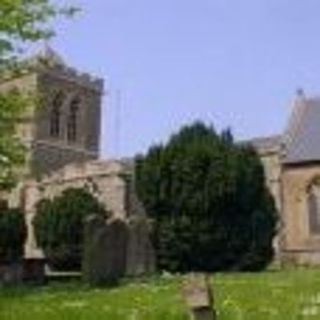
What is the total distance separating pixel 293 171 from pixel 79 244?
1451 cm

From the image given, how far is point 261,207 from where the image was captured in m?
37.2

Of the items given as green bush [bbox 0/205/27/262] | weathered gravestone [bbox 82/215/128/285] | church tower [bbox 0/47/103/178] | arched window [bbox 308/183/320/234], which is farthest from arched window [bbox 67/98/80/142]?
weathered gravestone [bbox 82/215/128/285]

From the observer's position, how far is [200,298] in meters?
7.80

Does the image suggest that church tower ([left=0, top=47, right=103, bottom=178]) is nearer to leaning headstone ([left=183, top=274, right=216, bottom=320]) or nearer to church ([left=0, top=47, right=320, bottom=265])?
church ([left=0, top=47, right=320, bottom=265])

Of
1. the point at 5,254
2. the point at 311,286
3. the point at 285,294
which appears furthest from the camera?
the point at 5,254

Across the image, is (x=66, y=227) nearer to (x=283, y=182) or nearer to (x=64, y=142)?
(x=283, y=182)

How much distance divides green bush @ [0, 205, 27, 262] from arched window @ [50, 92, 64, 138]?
2784 cm

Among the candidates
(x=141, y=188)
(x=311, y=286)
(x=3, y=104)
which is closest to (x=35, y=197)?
(x=141, y=188)

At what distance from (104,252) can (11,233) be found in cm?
2130

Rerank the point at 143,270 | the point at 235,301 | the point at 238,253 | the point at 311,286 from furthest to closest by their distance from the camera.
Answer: the point at 238,253 < the point at 143,270 < the point at 311,286 < the point at 235,301

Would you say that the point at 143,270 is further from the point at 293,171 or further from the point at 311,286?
the point at 293,171

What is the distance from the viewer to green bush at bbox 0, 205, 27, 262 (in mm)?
43438

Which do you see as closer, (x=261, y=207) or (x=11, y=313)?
(x=11, y=313)

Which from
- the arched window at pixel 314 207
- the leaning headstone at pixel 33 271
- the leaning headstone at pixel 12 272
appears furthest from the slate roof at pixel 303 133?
the leaning headstone at pixel 12 272
